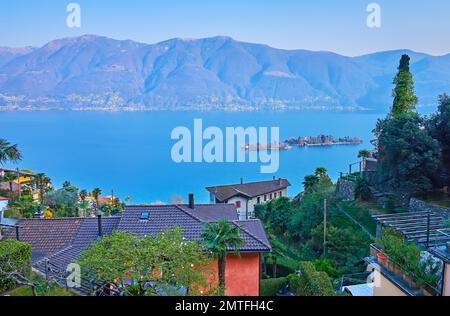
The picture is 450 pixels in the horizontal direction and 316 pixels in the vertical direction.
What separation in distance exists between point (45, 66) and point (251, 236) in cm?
3736

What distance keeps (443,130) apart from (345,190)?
627 cm

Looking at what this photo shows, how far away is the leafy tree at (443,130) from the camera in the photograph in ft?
37.8

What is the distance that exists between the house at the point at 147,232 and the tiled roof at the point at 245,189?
15089 mm

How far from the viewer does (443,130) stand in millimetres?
11688

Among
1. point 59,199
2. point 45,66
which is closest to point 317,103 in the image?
point 45,66

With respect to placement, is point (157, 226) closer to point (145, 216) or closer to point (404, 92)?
point (145, 216)

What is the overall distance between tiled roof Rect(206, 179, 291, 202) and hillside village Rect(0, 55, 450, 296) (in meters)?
3.96

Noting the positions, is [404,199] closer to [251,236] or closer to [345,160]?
[251,236]

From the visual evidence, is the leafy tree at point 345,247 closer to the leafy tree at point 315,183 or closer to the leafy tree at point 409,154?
the leafy tree at point 409,154

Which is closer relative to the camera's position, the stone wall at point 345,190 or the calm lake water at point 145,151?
the stone wall at point 345,190

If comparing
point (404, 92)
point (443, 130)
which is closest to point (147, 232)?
point (443, 130)

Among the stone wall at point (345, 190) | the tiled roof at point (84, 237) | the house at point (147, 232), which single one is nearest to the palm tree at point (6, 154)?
the house at point (147, 232)

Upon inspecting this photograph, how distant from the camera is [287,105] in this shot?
86.1m

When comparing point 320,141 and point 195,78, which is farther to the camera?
point 195,78
